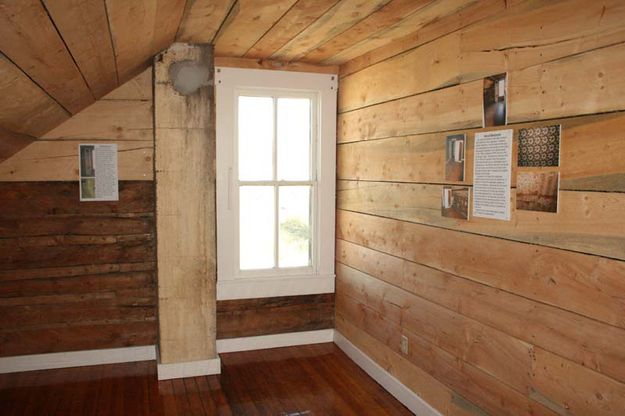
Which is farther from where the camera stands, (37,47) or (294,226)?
(294,226)

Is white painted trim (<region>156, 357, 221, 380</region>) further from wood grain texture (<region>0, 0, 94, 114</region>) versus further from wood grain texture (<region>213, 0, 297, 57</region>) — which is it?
wood grain texture (<region>213, 0, 297, 57</region>)

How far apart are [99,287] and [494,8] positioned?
3055 millimetres

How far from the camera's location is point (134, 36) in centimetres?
242

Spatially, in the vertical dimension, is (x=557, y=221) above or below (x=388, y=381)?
above

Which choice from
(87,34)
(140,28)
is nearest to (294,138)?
(140,28)

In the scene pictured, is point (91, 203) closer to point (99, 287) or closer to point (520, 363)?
point (99, 287)

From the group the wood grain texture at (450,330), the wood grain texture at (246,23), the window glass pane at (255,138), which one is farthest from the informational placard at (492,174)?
the window glass pane at (255,138)

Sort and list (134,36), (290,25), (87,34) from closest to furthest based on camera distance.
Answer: (87,34), (134,36), (290,25)

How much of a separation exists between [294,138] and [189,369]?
5.97 ft

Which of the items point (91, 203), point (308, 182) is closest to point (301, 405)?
point (308, 182)

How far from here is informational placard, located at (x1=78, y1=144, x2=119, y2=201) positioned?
3.62 metres

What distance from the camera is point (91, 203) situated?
3.66 metres

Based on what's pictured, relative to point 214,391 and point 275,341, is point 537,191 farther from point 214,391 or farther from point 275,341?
point 275,341

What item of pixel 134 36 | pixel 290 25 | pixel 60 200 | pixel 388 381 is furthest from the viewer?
pixel 60 200
